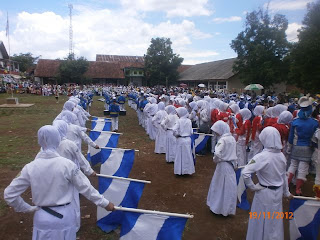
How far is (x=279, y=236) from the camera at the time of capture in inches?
144

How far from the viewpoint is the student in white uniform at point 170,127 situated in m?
7.79

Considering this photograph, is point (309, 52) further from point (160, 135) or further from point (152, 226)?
point (152, 226)

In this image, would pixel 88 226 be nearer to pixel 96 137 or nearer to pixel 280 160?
pixel 96 137

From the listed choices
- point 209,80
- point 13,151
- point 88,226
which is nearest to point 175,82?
point 209,80

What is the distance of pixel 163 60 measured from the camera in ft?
130

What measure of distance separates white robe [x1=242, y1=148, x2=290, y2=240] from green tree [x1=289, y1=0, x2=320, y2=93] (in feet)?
56.5

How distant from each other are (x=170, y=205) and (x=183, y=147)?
186 cm

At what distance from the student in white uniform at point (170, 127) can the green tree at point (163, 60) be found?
3208cm

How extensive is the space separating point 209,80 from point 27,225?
3077cm

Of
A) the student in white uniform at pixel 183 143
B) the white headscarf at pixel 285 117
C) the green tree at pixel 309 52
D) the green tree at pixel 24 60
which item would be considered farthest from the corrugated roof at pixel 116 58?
the white headscarf at pixel 285 117

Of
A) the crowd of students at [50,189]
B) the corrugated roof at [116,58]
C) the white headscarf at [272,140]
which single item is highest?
the corrugated roof at [116,58]

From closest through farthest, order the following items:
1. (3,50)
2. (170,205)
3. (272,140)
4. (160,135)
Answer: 1. (272,140)
2. (170,205)
3. (160,135)
4. (3,50)

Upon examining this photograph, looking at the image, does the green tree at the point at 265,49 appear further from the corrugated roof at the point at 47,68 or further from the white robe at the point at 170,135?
the corrugated roof at the point at 47,68

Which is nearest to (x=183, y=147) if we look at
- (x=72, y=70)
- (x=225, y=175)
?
(x=225, y=175)
